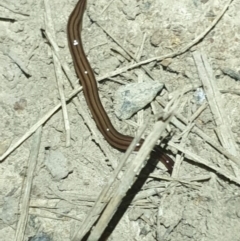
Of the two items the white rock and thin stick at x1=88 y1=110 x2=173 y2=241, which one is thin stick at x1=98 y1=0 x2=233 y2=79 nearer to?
the white rock

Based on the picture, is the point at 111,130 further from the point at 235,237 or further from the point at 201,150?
the point at 235,237

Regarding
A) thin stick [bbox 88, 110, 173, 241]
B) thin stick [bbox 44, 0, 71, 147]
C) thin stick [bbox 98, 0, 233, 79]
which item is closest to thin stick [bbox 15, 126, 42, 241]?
thin stick [bbox 44, 0, 71, 147]

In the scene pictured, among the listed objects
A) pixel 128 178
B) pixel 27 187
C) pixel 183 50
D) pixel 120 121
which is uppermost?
pixel 183 50

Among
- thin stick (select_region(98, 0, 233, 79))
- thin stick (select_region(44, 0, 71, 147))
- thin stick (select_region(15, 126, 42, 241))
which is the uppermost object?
thin stick (select_region(98, 0, 233, 79))

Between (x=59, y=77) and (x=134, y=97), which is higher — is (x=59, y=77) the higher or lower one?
the lower one

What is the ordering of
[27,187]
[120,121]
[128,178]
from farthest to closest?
1. [120,121]
2. [27,187]
3. [128,178]

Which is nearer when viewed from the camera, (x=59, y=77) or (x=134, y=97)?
(x=134, y=97)

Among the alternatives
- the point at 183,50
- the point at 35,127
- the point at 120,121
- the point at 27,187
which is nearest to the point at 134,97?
the point at 120,121

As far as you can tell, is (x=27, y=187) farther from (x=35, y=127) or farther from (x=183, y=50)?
(x=183, y=50)

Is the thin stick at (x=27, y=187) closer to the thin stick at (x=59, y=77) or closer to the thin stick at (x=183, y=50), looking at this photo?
the thin stick at (x=59, y=77)
